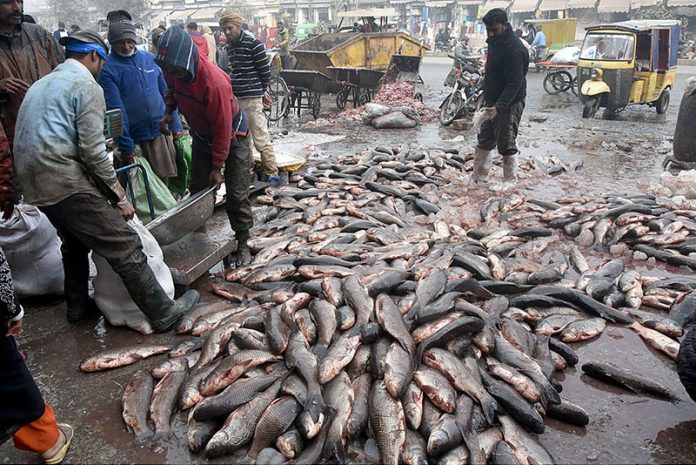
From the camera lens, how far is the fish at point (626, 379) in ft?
11.3

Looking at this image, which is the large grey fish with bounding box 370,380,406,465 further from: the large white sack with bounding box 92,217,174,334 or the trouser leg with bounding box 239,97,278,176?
the trouser leg with bounding box 239,97,278,176

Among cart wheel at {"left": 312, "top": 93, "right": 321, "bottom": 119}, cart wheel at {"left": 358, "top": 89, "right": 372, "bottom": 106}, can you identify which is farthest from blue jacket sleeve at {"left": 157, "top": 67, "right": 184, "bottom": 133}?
cart wheel at {"left": 358, "top": 89, "right": 372, "bottom": 106}

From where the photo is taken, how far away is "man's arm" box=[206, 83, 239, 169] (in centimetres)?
453

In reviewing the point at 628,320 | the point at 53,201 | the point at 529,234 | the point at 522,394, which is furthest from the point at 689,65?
the point at 53,201

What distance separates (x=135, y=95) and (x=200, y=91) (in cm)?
123

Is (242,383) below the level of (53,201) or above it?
below

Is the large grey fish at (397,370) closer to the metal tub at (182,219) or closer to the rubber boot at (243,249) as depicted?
the metal tub at (182,219)

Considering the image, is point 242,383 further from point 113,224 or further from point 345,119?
point 345,119

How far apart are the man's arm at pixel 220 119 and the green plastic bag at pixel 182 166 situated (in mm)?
1615

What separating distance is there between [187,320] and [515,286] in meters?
2.95

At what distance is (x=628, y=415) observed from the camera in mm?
3295

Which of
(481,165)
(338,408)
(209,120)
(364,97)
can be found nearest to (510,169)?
(481,165)

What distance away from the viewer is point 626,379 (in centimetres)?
351

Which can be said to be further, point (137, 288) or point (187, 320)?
point (187, 320)
